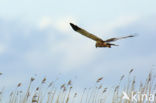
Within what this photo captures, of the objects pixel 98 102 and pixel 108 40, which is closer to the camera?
pixel 108 40

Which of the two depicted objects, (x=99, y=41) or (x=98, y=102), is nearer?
(x=99, y=41)

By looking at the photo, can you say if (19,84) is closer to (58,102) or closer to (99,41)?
(58,102)

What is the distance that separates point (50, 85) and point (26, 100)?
48 cm

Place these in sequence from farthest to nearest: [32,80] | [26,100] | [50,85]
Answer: [50,85] → [26,100] → [32,80]

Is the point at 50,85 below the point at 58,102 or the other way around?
the other way around

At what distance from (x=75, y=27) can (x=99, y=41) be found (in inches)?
6.8

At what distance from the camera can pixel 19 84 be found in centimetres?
417

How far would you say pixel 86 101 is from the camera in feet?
15.5

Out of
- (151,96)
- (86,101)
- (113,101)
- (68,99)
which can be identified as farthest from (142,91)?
(68,99)

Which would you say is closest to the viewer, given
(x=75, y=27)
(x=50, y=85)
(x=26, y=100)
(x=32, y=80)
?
(x=75, y=27)

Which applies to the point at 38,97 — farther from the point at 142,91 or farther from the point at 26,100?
the point at 142,91

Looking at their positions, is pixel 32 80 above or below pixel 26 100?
above

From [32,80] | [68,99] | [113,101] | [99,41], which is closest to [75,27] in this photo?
[99,41]

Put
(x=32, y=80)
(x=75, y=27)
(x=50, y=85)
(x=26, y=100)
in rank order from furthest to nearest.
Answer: (x=50, y=85) → (x=26, y=100) → (x=32, y=80) → (x=75, y=27)
